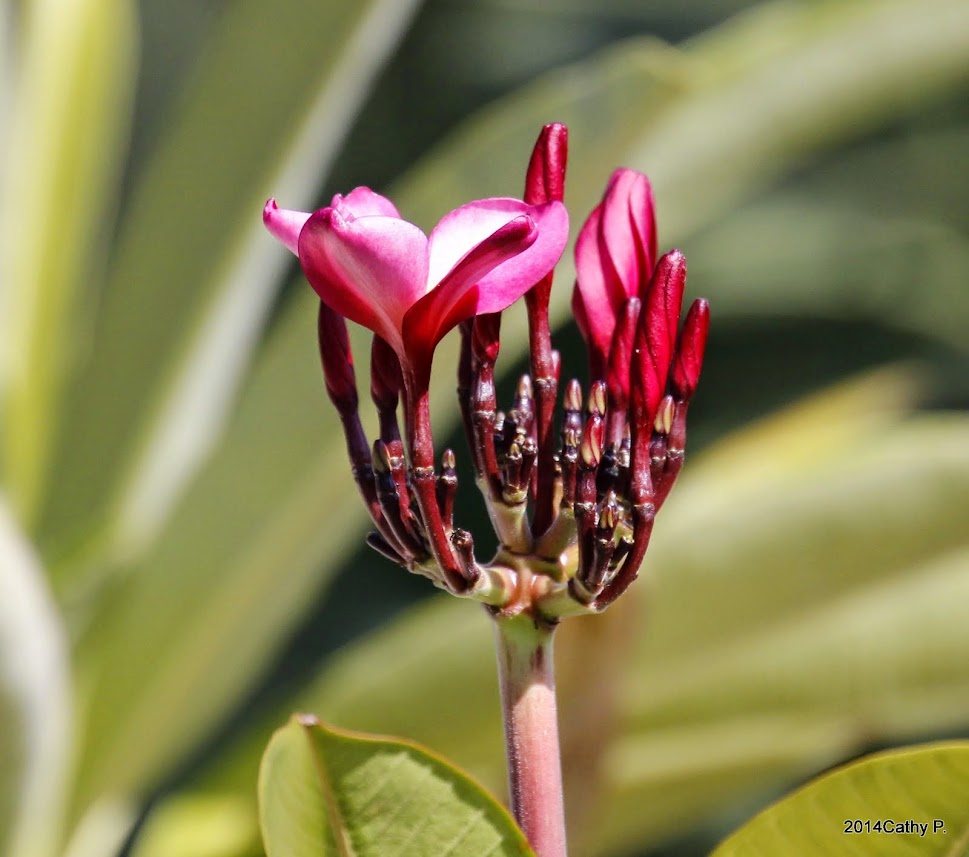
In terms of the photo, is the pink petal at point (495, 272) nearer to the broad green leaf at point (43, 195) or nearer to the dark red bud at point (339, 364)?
the dark red bud at point (339, 364)

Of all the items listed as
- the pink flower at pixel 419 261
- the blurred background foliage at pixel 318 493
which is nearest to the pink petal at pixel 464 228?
the pink flower at pixel 419 261

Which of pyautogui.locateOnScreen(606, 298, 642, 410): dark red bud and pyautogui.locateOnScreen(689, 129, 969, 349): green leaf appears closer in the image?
pyautogui.locateOnScreen(606, 298, 642, 410): dark red bud

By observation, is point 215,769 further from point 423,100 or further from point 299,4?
point 423,100

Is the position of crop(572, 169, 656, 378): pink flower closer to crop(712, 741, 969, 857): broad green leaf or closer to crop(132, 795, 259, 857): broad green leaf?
crop(712, 741, 969, 857): broad green leaf

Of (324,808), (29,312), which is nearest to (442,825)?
(324,808)

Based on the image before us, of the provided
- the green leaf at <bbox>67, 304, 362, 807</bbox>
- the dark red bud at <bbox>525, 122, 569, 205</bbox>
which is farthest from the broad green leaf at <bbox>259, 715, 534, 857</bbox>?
the green leaf at <bbox>67, 304, 362, 807</bbox>
